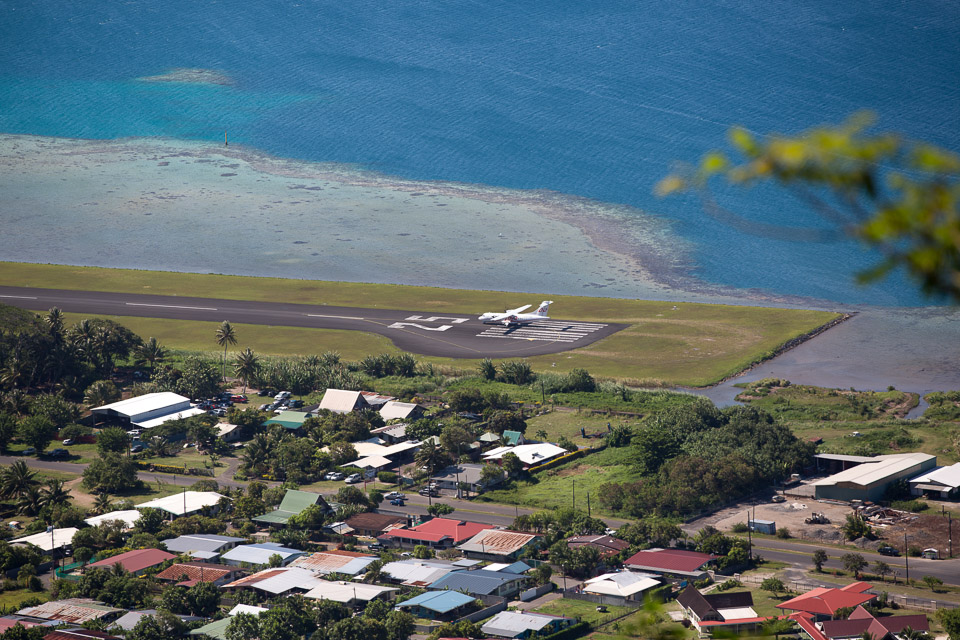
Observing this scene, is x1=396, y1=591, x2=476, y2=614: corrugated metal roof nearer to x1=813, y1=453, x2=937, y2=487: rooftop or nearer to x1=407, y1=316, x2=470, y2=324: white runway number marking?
x1=813, y1=453, x2=937, y2=487: rooftop

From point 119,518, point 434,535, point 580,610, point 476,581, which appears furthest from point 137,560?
point 580,610

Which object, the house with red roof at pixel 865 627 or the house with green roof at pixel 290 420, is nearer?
the house with red roof at pixel 865 627

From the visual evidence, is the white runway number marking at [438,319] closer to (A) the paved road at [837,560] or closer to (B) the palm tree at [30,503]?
(B) the palm tree at [30,503]

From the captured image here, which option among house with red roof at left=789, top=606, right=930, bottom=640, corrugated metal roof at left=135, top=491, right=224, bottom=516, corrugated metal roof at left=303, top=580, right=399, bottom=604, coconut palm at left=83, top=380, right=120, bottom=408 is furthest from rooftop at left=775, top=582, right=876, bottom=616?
coconut palm at left=83, top=380, right=120, bottom=408

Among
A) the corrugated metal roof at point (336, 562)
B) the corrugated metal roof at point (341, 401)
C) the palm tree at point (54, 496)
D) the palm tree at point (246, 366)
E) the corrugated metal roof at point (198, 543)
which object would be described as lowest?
the corrugated metal roof at point (336, 562)

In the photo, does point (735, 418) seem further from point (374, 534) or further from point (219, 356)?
point (219, 356)

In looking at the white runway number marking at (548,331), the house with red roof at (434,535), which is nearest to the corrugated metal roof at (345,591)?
the house with red roof at (434,535)
